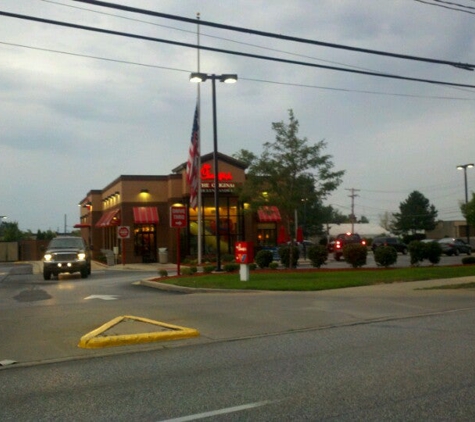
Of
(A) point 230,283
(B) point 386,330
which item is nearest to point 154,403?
(B) point 386,330

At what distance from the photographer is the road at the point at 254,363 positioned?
6.84 metres

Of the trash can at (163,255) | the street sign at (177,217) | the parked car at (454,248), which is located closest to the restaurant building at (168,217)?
the trash can at (163,255)

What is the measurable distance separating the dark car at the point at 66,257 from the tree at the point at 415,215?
79733 mm

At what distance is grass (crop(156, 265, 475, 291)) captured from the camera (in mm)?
19766

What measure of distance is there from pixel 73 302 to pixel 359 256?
13456mm

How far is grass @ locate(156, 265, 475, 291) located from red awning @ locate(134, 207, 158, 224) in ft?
65.0

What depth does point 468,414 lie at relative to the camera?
6.41m

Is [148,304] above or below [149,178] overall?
below

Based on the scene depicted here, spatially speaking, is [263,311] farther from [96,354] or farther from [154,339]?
[96,354]

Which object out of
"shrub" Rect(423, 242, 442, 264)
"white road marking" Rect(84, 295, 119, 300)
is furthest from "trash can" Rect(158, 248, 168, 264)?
"white road marking" Rect(84, 295, 119, 300)

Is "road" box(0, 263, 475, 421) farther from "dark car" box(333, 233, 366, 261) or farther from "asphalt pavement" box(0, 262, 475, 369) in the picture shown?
"dark car" box(333, 233, 366, 261)

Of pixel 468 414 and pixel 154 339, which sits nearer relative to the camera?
pixel 468 414

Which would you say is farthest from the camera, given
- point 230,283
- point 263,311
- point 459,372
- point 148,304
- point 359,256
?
point 359,256

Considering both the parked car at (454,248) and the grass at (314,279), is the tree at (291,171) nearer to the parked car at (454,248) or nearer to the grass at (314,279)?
the grass at (314,279)
